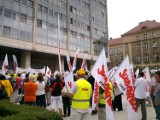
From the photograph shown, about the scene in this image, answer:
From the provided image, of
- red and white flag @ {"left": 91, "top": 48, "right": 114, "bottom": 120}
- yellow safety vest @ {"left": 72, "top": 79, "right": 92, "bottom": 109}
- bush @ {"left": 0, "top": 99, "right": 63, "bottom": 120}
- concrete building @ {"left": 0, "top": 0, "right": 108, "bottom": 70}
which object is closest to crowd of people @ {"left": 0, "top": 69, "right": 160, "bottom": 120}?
yellow safety vest @ {"left": 72, "top": 79, "right": 92, "bottom": 109}

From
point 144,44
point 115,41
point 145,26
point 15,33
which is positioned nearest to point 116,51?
point 115,41

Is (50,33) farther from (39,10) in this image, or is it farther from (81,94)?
(81,94)

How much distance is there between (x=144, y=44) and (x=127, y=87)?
2577 inches

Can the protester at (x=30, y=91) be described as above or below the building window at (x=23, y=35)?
below

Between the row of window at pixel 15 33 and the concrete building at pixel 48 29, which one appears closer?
the row of window at pixel 15 33

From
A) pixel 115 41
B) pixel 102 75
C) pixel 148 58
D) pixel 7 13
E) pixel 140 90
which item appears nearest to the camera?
pixel 102 75

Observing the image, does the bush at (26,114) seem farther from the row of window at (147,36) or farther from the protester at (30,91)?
the row of window at (147,36)

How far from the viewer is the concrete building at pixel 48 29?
103ft

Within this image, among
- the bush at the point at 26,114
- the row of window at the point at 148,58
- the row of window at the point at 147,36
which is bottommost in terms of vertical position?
the bush at the point at 26,114

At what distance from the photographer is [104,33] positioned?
174 feet

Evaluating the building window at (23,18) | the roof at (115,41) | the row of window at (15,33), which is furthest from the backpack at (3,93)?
the roof at (115,41)

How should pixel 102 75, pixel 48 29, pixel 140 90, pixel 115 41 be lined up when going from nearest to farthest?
pixel 102 75, pixel 140 90, pixel 48 29, pixel 115 41

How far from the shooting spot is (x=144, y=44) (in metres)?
70.9

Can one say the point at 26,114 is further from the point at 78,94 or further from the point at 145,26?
the point at 145,26
